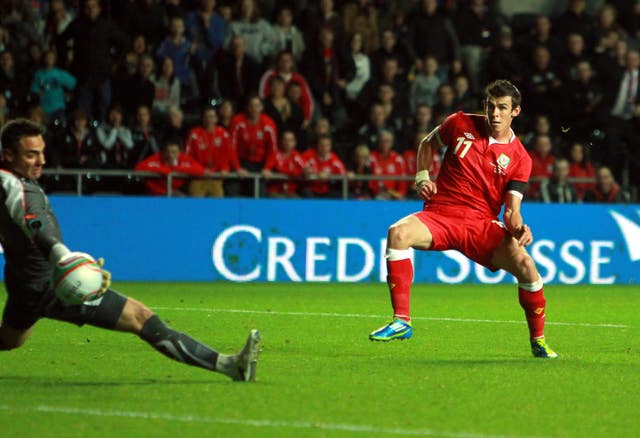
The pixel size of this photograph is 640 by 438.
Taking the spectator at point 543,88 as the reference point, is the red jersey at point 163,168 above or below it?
below

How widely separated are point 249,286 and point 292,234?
116cm

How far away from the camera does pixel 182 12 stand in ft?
64.7

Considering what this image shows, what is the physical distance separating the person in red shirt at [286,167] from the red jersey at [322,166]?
0.41ft

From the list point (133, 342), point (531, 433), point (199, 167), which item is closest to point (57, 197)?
point (199, 167)

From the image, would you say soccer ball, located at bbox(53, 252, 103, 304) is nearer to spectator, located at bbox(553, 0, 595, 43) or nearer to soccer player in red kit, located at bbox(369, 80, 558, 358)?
soccer player in red kit, located at bbox(369, 80, 558, 358)

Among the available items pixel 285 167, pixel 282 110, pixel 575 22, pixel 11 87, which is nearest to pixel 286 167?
pixel 285 167

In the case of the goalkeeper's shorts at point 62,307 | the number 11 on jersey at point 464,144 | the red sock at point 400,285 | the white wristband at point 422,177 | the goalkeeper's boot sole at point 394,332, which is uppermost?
the number 11 on jersey at point 464,144

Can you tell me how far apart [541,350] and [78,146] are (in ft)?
31.6

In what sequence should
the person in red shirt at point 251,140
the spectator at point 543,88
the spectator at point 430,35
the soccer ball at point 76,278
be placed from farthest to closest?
the spectator at point 430,35 → the spectator at point 543,88 → the person in red shirt at point 251,140 → the soccer ball at point 76,278

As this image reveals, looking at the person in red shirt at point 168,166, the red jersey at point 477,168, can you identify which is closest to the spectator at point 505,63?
the person in red shirt at point 168,166

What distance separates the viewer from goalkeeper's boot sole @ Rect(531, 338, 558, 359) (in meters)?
9.35

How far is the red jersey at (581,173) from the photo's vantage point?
19.2 meters

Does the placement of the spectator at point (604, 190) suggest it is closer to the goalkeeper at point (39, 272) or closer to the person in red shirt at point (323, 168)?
the person in red shirt at point (323, 168)

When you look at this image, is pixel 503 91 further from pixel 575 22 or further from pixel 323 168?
pixel 575 22
